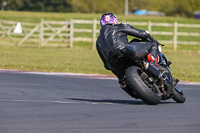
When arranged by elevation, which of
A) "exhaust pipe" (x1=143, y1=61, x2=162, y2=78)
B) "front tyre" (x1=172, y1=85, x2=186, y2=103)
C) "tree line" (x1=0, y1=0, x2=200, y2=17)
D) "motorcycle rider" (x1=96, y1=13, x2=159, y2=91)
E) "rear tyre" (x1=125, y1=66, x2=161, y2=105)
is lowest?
"tree line" (x1=0, y1=0, x2=200, y2=17)

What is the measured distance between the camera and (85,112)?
8203 mm

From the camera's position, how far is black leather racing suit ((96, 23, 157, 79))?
29.7ft

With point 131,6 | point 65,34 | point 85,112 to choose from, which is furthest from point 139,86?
point 131,6

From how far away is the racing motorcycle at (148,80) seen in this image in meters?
8.75

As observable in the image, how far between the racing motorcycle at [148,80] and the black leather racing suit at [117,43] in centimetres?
18

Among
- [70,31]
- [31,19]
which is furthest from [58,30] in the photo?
[31,19]

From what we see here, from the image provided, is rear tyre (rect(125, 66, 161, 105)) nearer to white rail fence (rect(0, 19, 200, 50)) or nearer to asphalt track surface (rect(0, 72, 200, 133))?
asphalt track surface (rect(0, 72, 200, 133))

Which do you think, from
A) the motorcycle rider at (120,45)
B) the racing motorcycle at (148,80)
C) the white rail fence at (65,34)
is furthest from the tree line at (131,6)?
the racing motorcycle at (148,80)

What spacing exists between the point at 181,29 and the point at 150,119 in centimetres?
5105

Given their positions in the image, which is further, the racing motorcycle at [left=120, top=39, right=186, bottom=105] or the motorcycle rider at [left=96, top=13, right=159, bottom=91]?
the motorcycle rider at [left=96, top=13, right=159, bottom=91]

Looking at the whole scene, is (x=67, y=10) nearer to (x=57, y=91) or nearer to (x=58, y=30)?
(x=58, y=30)

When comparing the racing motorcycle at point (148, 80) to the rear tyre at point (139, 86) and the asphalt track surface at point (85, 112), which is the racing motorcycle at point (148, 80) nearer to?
the rear tyre at point (139, 86)

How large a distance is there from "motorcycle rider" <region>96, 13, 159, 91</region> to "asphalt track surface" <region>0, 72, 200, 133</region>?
751mm

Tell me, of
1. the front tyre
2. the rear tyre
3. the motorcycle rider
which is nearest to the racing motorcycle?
the rear tyre
